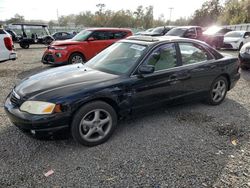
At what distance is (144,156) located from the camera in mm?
2971

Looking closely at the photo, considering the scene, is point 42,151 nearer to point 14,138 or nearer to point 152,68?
point 14,138

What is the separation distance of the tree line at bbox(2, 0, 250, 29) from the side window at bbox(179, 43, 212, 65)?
116ft

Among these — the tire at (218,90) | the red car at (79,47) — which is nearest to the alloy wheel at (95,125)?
the tire at (218,90)

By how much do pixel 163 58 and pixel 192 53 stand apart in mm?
770

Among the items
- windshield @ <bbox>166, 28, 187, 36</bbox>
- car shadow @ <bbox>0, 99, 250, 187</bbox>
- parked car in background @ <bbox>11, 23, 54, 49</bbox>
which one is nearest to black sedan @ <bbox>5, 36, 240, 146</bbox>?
car shadow @ <bbox>0, 99, 250, 187</bbox>

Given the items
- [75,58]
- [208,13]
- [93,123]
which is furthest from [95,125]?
[208,13]

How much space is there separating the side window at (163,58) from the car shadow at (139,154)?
790 millimetres

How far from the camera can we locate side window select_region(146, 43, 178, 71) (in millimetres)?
3650

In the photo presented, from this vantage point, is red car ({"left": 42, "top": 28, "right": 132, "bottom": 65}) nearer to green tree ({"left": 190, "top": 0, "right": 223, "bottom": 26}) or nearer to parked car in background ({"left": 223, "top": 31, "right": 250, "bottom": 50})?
parked car in background ({"left": 223, "top": 31, "right": 250, "bottom": 50})

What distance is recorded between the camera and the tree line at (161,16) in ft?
122

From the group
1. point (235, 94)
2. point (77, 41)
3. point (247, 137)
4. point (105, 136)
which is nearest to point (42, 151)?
point (105, 136)

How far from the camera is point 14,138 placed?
3.37 meters

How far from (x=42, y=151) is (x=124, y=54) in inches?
80.7

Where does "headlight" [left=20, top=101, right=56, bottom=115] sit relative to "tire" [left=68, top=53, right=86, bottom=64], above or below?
above
